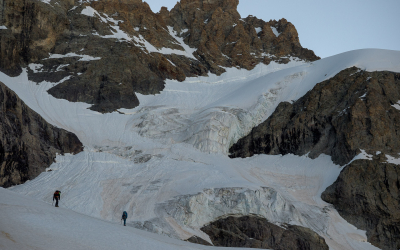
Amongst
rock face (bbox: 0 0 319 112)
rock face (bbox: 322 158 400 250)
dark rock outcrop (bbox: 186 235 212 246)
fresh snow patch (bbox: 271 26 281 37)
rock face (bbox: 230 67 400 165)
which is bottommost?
dark rock outcrop (bbox: 186 235 212 246)

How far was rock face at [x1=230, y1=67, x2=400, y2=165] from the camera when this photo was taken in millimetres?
46312

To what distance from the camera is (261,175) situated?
150 ft

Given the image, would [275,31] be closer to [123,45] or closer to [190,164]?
[123,45]

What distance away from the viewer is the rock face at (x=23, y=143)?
37.0m

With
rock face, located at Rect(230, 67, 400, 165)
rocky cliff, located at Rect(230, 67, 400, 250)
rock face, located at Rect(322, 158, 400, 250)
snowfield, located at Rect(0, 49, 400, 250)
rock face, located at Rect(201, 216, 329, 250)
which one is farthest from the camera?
rock face, located at Rect(230, 67, 400, 165)

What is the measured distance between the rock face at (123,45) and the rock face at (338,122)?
2171cm

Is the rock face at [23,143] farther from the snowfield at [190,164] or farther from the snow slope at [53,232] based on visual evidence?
the snow slope at [53,232]

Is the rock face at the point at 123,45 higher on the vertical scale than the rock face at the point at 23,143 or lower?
higher

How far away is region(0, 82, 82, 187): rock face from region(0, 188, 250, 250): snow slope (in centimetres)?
2065

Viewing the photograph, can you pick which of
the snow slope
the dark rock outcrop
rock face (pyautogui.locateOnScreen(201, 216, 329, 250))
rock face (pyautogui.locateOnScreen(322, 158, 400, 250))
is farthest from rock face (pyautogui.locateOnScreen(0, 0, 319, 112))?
the snow slope

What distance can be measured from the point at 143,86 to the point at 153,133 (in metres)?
15.7

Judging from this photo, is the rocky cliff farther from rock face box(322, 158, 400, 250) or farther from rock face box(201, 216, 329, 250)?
rock face box(201, 216, 329, 250)

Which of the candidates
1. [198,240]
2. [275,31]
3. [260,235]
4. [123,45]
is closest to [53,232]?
[198,240]

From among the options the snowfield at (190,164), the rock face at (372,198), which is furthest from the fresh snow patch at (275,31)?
the rock face at (372,198)
